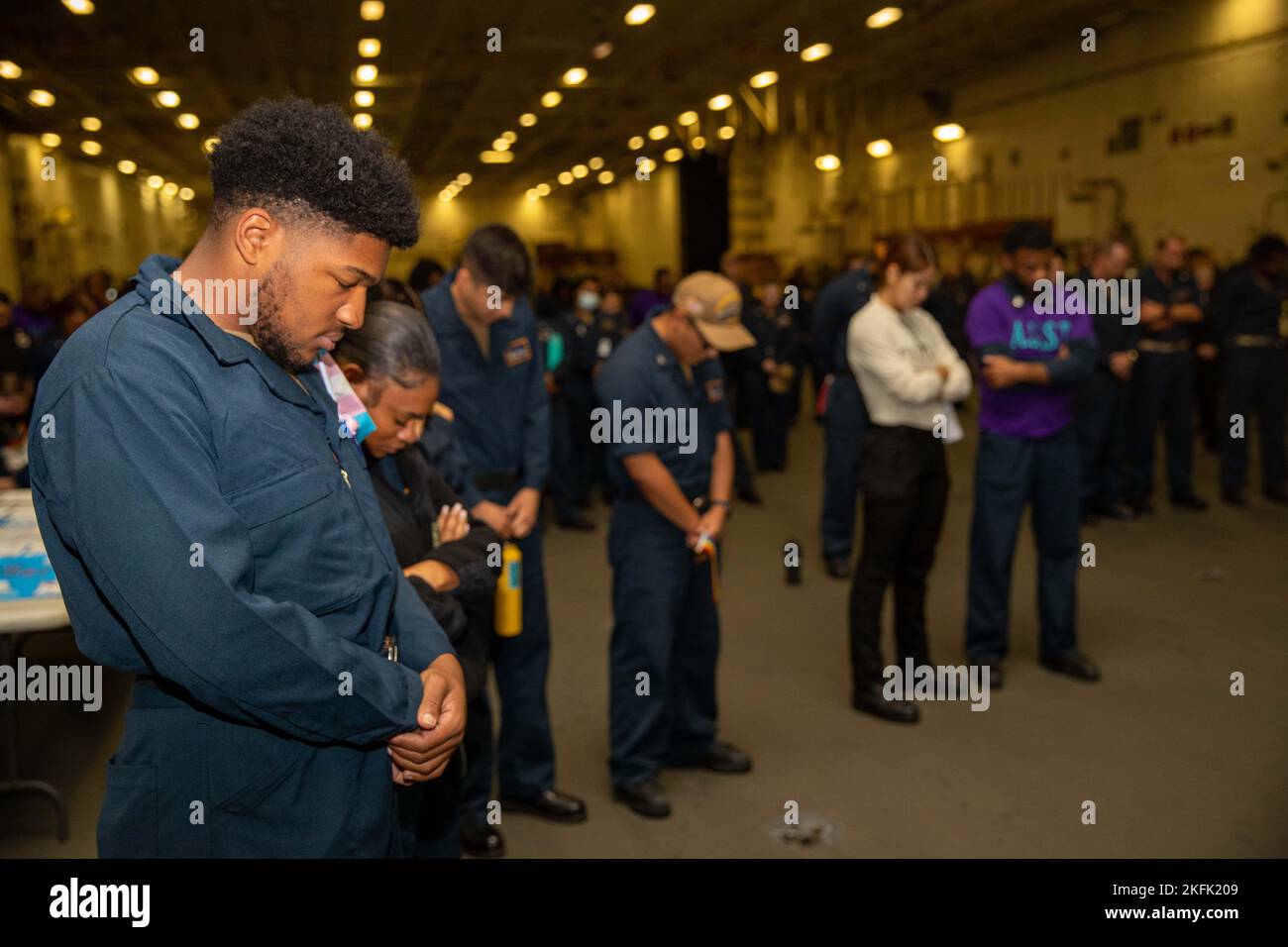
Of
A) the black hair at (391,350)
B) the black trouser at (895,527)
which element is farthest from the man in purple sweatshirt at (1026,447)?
the black hair at (391,350)

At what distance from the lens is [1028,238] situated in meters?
3.90

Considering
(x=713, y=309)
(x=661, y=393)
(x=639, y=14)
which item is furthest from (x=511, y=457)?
(x=639, y=14)

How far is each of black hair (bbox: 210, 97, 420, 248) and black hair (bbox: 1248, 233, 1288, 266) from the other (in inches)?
272

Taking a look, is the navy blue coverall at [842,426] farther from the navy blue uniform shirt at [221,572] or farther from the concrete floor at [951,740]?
the navy blue uniform shirt at [221,572]

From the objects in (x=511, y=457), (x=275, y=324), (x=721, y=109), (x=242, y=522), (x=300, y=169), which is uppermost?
(x=721, y=109)

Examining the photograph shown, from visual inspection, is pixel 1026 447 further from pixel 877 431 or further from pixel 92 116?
pixel 92 116

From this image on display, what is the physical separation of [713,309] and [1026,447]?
1.59m

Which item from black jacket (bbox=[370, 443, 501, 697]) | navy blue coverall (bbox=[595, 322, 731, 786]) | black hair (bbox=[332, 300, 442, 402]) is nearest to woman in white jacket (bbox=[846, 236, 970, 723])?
navy blue coverall (bbox=[595, 322, 731, 786])

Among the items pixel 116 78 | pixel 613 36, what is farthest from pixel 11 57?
pixel 613 36

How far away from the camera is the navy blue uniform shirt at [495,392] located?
124 inches

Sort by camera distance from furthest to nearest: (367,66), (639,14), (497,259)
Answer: (367,66), (639,14), (497,259)

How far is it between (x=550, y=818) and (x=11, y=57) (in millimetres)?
11213

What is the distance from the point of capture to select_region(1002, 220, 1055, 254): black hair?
390 cm

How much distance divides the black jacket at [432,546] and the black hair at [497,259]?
0.89 metres
